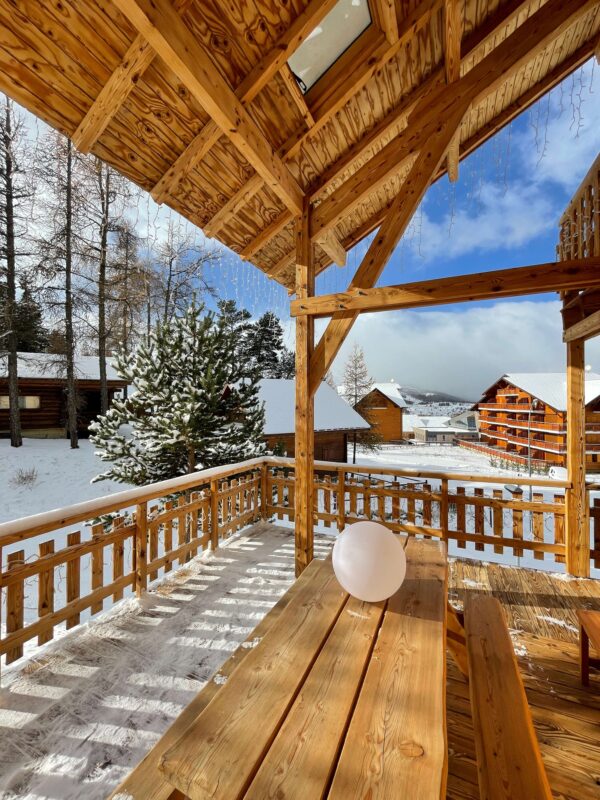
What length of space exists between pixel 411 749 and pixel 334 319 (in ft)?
8.08

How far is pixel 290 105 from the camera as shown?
2.29 metres

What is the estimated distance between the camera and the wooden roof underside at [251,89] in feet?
5.18

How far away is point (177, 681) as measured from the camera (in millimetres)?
1985

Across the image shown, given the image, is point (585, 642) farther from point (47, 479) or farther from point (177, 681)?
point (47, 479)

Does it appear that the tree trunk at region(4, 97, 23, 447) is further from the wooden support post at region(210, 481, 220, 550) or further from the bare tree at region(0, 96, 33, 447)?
the wooden support post at region(210, 481, 220, 550)

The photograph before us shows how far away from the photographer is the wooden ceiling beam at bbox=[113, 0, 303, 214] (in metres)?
1.40

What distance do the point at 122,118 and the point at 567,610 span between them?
4.37 meters

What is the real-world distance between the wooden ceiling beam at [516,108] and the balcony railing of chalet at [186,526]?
2.53 meters

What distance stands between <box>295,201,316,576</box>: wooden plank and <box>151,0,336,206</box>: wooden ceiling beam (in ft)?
2.93

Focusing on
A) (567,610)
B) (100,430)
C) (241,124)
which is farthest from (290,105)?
(100,430)

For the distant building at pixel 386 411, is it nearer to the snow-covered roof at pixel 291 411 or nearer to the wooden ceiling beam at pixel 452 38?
the snow-covered roof at pixel 291 411

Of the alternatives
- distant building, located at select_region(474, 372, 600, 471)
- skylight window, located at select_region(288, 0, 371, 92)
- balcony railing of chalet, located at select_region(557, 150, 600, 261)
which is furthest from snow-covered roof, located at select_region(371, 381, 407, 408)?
skylight window, located at select_region(288, 0, 371, 92)

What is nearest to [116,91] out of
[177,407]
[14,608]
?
[14,608]

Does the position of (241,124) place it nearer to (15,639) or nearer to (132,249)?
(15,639)
